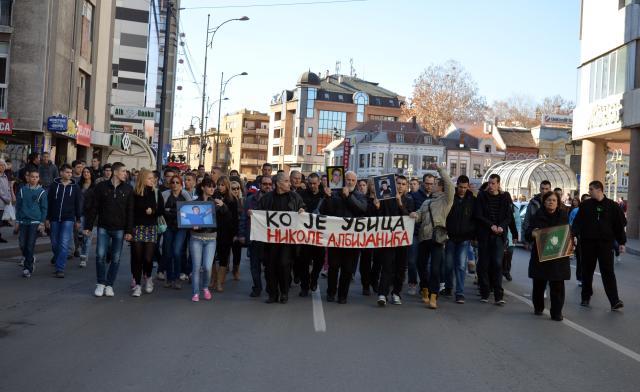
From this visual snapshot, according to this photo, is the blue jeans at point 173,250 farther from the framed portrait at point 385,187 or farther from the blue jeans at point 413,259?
the blue jeans at point 413,259

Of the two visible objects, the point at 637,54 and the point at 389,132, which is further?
the point at 389,132

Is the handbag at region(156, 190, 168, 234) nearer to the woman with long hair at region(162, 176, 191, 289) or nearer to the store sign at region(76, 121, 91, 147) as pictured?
the woman with long hair at region(162, 176, 191, 289)

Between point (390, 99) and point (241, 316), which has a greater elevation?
point (390, 99)

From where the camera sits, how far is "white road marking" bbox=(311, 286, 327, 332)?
9.37 metres

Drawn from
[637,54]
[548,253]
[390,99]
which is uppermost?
[390,99]

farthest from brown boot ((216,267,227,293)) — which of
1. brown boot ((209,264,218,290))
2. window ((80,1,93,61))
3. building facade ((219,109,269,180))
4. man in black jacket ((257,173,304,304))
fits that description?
building facade ((219,109,269,180))

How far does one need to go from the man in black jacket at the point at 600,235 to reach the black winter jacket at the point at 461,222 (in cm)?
199

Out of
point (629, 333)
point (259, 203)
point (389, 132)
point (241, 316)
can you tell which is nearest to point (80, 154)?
point (259, 203)

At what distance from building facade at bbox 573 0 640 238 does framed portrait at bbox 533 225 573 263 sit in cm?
2679

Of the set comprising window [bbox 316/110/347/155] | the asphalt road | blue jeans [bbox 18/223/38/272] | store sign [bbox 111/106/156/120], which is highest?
window [bbox 316/110/347/155]

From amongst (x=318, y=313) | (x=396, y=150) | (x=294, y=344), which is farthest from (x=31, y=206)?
(x=396, y=150)

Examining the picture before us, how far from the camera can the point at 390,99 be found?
134 metres

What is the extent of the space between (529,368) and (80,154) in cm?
3047

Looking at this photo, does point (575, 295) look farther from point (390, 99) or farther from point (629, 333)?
point (390, 99)
